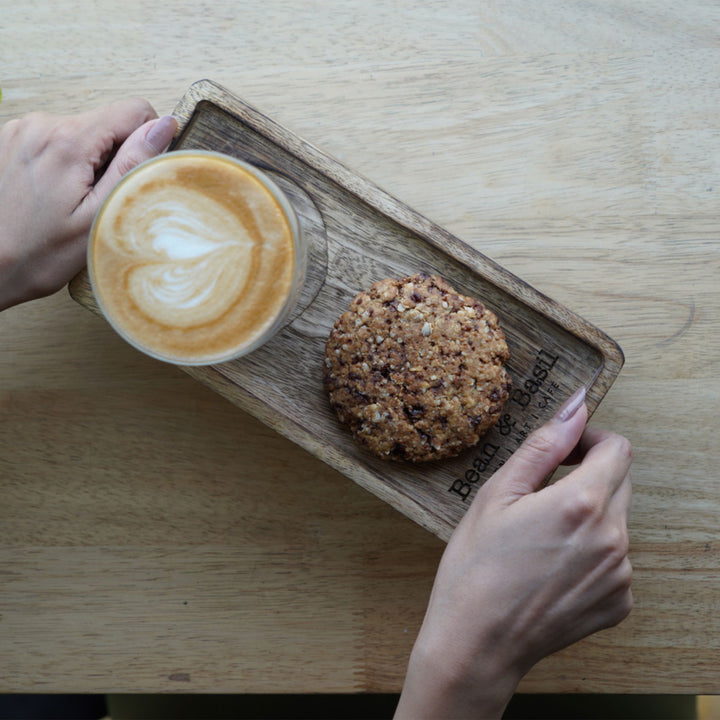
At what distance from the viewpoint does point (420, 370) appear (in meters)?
0.85

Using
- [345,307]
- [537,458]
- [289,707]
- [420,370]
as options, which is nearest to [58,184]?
[345,307]

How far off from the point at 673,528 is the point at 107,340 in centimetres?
88

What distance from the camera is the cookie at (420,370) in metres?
0.84

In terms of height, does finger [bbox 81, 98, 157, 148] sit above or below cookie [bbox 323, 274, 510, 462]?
above

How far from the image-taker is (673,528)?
0.98 meters

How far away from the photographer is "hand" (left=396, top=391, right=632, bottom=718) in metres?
0.75

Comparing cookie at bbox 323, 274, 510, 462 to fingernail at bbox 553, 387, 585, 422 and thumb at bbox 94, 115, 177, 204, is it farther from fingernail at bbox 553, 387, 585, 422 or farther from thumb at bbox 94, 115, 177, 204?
thumb at bbox 94, 115, 177, 204

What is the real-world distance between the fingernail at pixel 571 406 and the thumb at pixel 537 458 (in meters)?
0.01

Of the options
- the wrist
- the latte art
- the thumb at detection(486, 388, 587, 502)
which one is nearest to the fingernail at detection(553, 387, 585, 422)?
the thumb at detection(486, 388, 587, 502)

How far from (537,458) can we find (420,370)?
0.58 ft

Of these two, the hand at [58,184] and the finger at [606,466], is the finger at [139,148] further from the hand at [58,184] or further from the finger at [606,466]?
the finger at [606,466]

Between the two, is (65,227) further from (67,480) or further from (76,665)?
→ (76,665)

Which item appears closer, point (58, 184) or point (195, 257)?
point (195, 257)

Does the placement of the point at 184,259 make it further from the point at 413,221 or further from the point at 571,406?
the point at 571,406
